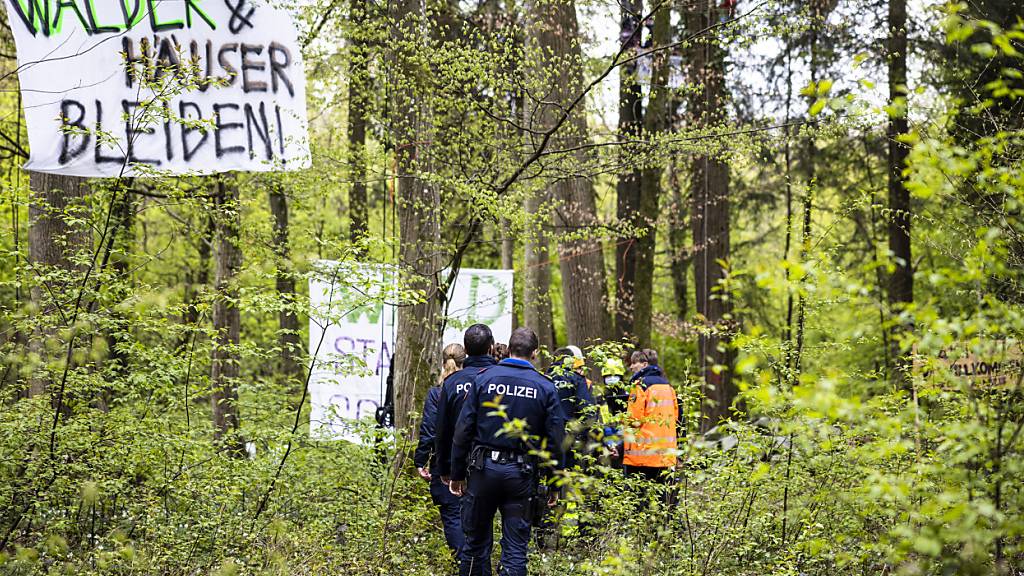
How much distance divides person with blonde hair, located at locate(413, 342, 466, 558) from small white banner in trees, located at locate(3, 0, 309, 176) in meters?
2.02

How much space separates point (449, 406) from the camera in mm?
6203

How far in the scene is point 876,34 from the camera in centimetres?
1470

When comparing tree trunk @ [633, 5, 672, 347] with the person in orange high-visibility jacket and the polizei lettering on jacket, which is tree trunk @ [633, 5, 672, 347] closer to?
the person in orange high-visibility jacket

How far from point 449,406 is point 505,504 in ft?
2.98

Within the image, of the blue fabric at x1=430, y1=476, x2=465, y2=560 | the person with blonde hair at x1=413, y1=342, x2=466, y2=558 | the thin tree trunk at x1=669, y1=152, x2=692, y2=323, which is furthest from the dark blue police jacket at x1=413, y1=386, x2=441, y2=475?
the thin tree trunk at x1=669, y1=152, x2=692, y2=323

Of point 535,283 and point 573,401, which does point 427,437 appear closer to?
point 573,401

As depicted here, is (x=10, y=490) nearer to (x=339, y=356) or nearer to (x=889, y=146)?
(x=339, y=356)

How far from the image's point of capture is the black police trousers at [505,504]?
217 inches

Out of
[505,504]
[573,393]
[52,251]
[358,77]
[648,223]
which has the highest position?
[358,77]

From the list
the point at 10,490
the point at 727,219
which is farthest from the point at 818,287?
the point at 727,219

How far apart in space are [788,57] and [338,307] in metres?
12.6

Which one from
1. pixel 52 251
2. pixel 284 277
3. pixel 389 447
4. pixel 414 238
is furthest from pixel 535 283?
pixel 52 251

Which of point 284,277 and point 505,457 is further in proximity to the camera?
point 284,277

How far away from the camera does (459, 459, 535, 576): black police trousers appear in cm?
552
